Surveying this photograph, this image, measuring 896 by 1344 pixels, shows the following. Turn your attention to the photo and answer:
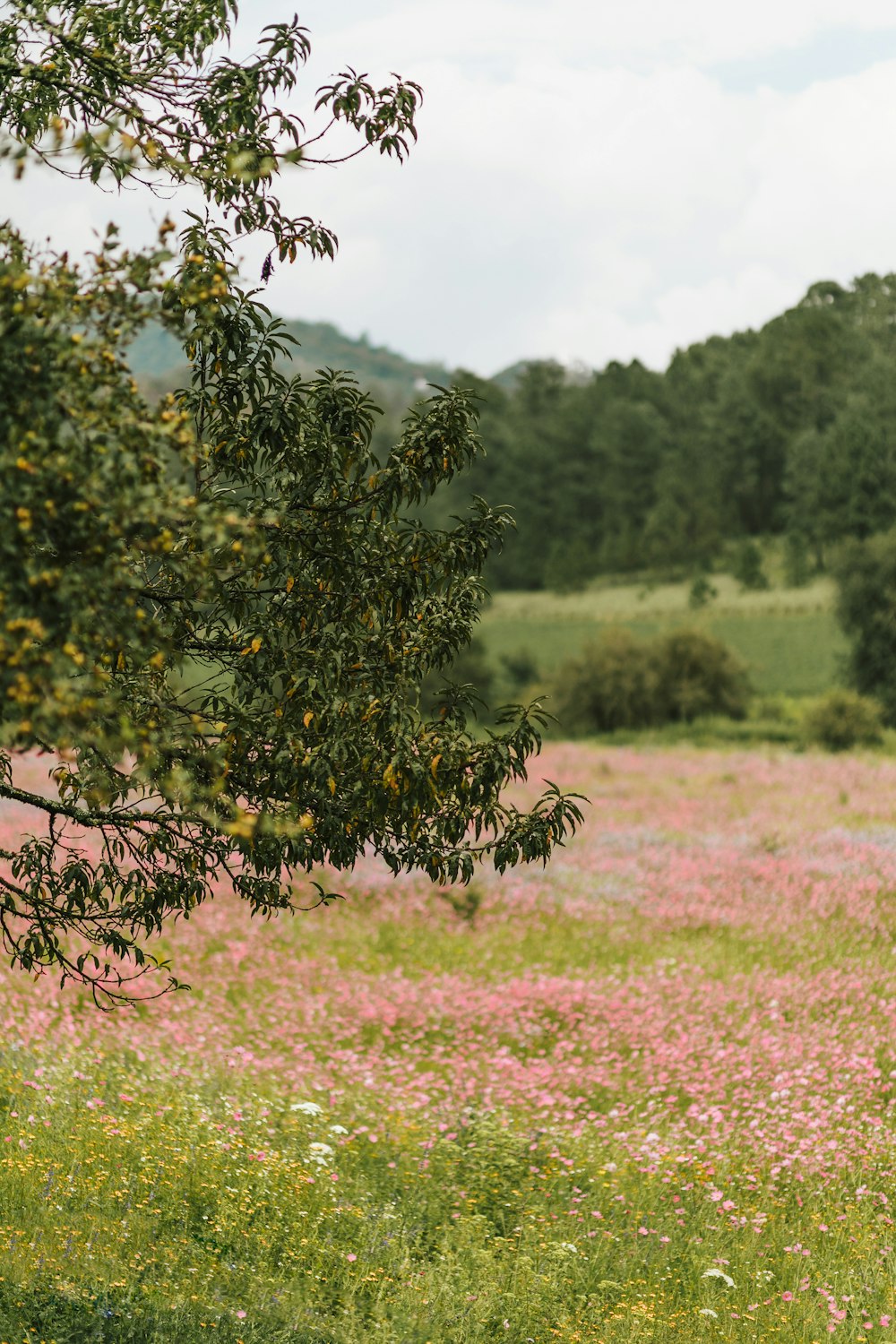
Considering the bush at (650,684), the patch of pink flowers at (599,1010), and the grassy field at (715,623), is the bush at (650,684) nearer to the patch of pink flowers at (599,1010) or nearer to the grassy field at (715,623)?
the grassy field at (715,623)

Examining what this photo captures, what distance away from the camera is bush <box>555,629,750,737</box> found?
169ft

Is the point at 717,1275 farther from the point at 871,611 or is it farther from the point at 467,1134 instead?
the point at 871,611

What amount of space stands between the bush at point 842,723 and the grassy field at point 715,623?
1355 centimetres

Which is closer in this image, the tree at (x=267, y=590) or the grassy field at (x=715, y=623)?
the tree at (x=267, y=590)

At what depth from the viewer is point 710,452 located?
104375mm

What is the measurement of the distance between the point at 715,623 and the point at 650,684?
25.8m

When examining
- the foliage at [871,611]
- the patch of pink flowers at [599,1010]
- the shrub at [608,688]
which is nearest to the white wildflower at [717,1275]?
the patch of pink flowers at [599,1010]

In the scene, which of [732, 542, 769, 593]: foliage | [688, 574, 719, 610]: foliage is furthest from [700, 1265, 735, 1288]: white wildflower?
[732, 542, 769, 593]: foliage

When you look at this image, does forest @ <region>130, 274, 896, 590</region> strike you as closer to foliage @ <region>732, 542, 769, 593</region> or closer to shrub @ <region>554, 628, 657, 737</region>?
foliage @ <region>732, 542, 769, 593</region>

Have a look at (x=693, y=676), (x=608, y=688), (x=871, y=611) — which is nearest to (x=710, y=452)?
(x=871, y=611)

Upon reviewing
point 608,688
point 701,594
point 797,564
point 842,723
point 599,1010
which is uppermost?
point 797,564

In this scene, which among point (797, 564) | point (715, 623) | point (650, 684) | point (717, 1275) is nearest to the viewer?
point (717, 1275)

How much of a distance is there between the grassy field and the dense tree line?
4149 millimetres

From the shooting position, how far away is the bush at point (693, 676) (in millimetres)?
51500
